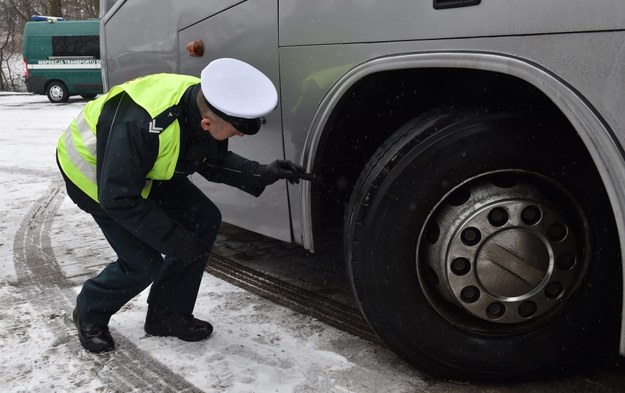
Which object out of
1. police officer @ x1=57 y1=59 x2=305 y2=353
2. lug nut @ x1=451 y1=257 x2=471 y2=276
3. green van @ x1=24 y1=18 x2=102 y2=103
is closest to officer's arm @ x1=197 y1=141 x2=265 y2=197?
police officer @ x1=57 y1=59 x2=305 y2=353

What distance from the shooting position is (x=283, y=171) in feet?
8.39

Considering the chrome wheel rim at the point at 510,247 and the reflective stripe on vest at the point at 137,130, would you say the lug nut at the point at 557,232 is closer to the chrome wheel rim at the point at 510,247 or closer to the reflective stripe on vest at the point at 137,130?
the chrome wheel rim at the point at 510,247

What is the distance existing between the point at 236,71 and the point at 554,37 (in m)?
1.13

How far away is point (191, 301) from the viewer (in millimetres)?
2838

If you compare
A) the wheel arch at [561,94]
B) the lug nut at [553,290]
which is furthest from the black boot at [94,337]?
the lug nut at [553,290]

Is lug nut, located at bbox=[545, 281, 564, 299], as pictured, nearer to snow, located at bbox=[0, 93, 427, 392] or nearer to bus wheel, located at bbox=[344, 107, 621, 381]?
bus wheel, located at bbox=[344, 107, 621, 381]

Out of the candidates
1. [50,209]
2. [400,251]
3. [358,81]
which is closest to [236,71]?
[358,81]

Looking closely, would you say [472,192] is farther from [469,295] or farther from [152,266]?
[152,266]

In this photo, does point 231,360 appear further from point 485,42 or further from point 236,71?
point 485,42

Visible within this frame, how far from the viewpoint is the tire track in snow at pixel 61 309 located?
2.43 m

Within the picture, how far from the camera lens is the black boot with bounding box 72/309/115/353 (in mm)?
2664

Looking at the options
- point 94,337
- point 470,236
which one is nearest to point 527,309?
point 470,236

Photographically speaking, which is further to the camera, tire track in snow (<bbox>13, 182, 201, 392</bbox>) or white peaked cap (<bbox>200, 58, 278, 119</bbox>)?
tire track in snow (<bbox>13, 182, 201, 392</bbox>)

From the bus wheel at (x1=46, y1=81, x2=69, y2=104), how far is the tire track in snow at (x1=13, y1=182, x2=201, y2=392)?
1401cm
